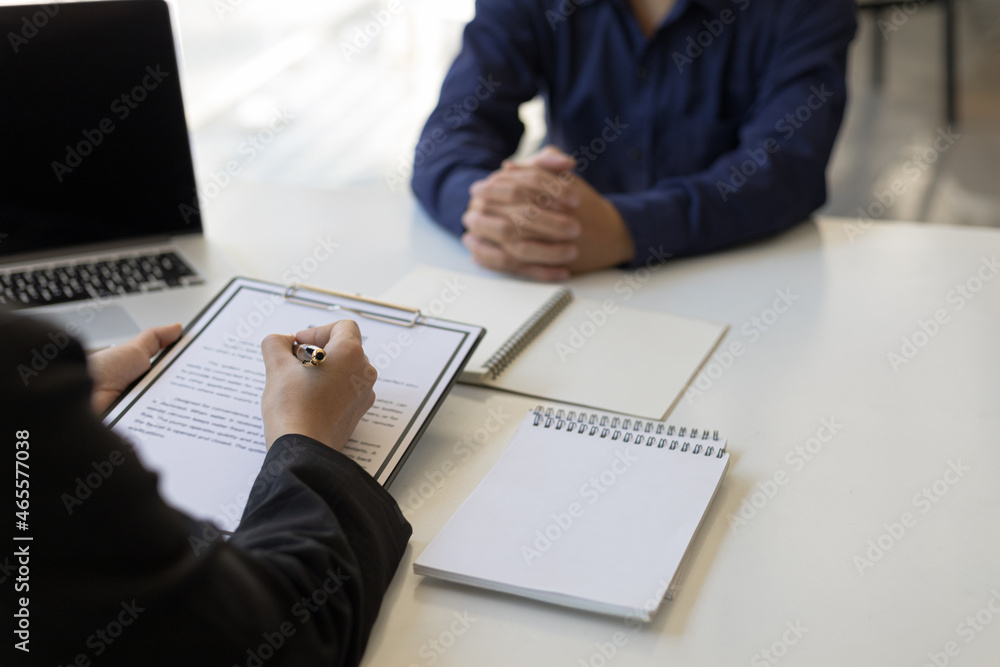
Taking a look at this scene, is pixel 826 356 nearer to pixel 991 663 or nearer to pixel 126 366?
pixel 991 663

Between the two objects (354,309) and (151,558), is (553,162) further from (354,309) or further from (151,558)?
(151,558)

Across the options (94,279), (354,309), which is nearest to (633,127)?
(354,309)

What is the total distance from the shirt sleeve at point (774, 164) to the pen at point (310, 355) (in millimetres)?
567

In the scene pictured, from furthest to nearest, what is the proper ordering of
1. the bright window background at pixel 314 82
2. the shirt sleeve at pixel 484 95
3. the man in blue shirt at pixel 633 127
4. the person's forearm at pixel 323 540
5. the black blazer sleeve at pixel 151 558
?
the bright window background at pixel 314 82 → the shirt sleeve at pixel 484 95 → the man in blue shirt at pixel 633 127 → the person's forearm at pixel 323 540 → the black blazer sleeve at pixel 151 558

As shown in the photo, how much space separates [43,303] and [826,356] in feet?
3.12

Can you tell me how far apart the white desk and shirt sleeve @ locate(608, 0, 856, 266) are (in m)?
0.04

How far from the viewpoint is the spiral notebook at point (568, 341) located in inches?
39.1

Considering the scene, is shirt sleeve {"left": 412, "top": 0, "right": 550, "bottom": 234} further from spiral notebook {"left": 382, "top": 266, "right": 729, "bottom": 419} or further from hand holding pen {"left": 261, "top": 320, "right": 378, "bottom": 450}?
hand holding pen {"left": 261, "top": 320, "right": 378, "bottom": 450}

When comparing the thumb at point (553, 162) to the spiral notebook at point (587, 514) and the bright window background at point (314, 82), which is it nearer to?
the spiral notebook at point (587, 514)

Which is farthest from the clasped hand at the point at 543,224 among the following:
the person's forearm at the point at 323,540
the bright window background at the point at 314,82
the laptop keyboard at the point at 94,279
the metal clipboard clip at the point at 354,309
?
the bright window background at the point at 314,82

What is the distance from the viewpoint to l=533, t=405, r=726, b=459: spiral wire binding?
0.86 m

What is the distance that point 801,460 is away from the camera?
87 cm

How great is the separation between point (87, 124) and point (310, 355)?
0.61 m

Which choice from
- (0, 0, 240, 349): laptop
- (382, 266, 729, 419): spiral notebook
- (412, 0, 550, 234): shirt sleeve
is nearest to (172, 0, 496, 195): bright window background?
(412, 0, 550, 234): shirt sleeve
